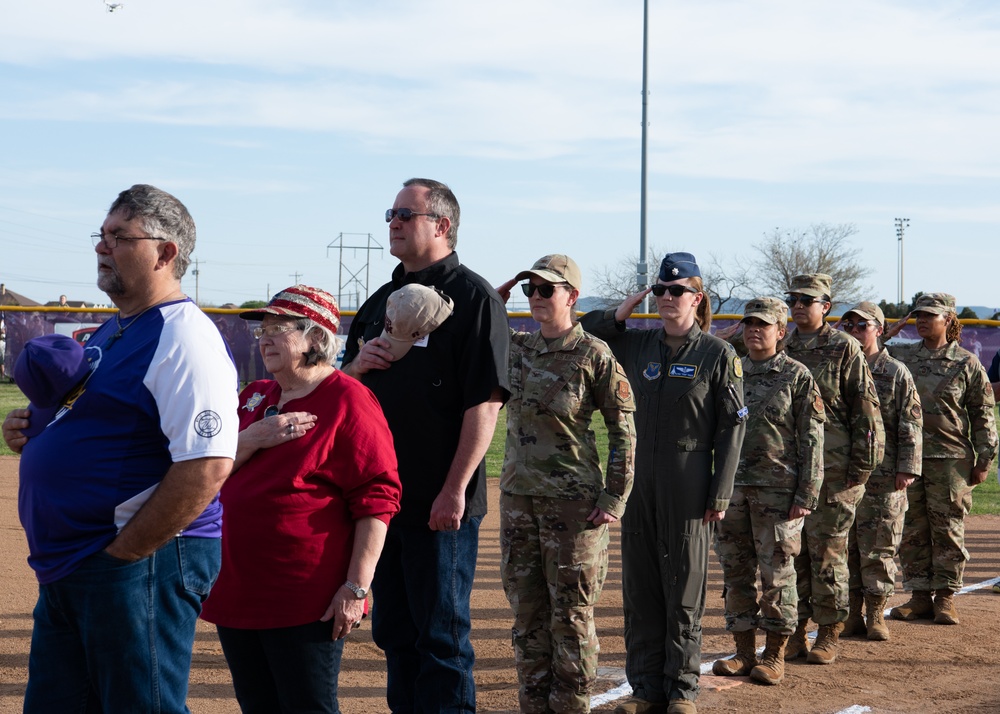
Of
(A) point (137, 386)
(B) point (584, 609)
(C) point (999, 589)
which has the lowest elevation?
(C) point (999, 589)

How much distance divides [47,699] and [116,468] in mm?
750

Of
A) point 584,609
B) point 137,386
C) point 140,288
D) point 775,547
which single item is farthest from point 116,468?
point 775,547

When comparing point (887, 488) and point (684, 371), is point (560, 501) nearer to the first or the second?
point (684, 371)

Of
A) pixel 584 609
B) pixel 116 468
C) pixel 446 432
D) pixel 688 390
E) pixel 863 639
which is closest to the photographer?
pixel 116 468

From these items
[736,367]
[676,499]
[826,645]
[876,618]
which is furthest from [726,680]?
[736,367]

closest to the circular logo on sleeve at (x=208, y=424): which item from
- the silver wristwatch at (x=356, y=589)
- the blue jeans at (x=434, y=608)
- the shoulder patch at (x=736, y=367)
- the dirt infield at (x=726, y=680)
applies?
the silver wristwatch at (x=356, y=589)

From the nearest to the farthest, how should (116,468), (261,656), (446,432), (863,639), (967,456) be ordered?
(116,468), (261,656), (446,432), (863,639), (967,456)

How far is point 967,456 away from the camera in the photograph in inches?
328

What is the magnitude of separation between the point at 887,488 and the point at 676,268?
2957 millimetres

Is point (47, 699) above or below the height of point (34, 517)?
below

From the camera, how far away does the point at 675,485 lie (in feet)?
18.2

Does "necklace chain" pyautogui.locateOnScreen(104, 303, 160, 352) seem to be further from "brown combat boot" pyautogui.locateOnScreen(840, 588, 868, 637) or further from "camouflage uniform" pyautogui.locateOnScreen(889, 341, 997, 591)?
"camouflage uniform" pyautogui.locateOnScreen(889, 341, 997, 591)

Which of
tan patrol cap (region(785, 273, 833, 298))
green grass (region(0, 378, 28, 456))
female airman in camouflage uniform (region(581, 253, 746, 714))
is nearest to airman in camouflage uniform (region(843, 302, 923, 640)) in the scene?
tan patrol cap (region(785, 273, 833, 298))

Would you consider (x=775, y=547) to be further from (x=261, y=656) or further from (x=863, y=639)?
(x=261, y=656)
